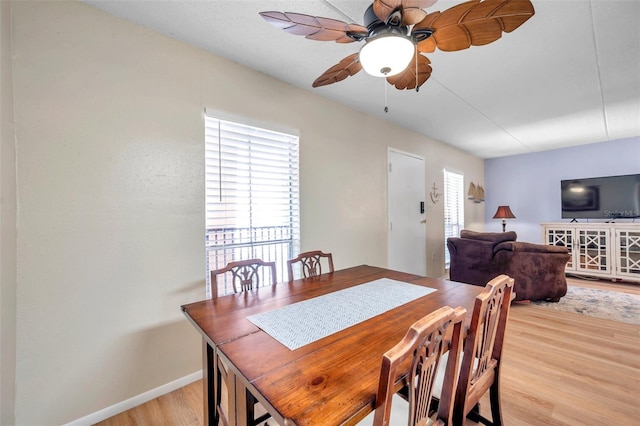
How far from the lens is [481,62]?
214 cm

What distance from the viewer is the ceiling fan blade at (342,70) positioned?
1438 millimetres

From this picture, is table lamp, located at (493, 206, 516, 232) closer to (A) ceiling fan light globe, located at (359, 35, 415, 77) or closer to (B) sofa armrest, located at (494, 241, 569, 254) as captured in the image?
(B) sofa armrest, located at (494, 241, 569, 254)

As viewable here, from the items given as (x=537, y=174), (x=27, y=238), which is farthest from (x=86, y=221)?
A: (x=537, y=174)

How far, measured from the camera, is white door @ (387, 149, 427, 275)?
3.55 metres

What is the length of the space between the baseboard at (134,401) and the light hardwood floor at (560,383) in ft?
0.09

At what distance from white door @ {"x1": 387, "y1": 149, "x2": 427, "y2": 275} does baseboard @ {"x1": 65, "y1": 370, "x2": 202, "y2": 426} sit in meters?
2.50

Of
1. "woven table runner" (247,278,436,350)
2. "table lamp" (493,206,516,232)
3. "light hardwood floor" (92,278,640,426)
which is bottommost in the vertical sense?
"light hardwood floor" (92,278,640,426)

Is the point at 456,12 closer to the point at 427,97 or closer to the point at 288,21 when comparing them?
the point at 288,21

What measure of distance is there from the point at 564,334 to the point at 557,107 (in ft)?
8.07

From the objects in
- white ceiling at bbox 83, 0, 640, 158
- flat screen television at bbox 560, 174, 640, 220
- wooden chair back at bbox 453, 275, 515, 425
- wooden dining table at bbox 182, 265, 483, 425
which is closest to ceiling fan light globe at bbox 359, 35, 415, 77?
white ceiling at bbox 83, 0, 640, 158

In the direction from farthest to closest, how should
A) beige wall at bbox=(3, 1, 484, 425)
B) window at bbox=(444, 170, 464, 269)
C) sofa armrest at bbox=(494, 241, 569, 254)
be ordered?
window at bbox=(444, 170, 464, 269)
sofa armrest at bbox=(494, 241, 569, 254)
beige wall at bbox=(3, 1, 484, 425)

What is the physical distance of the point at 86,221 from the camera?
152cm

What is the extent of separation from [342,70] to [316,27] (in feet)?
1.23

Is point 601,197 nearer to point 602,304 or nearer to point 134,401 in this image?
point 602,304
